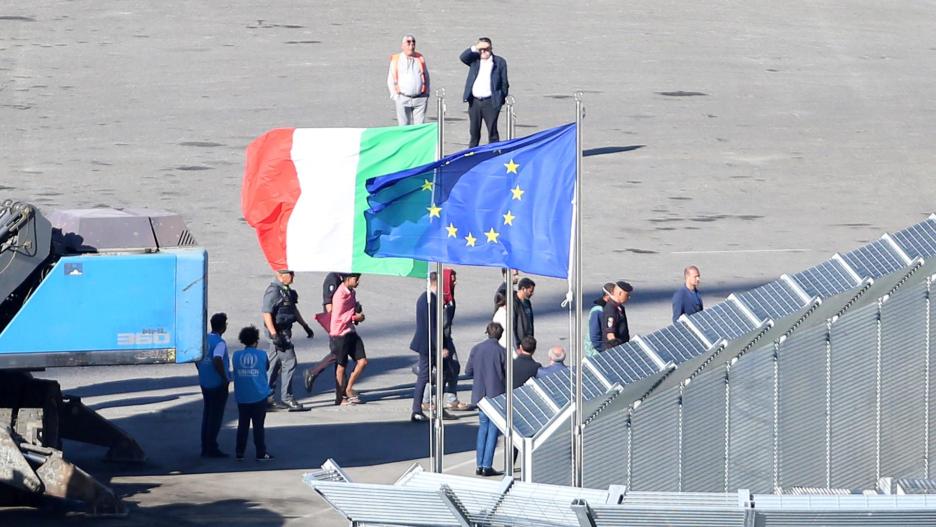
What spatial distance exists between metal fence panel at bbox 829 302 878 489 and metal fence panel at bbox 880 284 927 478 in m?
0.14

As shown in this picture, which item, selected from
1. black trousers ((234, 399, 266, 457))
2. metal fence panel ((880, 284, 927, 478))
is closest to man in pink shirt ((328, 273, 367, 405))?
black trousers ((234, 399, 266, 457))

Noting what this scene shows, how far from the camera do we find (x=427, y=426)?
1734cm

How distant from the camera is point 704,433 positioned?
41.1ft

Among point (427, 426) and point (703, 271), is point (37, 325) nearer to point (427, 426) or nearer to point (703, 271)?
point (427, 426)

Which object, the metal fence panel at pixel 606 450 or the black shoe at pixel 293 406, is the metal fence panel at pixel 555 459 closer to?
the metal fence panel at pixel 606 450

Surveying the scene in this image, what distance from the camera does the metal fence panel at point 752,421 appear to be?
41.9ft

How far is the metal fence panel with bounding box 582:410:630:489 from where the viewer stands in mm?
11539

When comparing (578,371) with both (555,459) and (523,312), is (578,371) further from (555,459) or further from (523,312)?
(523,312)

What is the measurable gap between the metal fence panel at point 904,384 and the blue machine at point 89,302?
19.0ft

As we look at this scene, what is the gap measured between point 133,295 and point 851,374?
19.7 feet

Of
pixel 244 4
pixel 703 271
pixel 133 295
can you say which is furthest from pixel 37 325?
pixel 244 4

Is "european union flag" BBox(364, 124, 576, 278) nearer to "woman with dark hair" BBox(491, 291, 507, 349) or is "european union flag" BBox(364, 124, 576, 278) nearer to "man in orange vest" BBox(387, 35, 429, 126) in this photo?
"woman with dark hair" BBox(491, 291, 507, 349)

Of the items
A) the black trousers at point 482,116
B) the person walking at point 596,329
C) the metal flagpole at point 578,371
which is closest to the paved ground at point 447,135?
the person walking at point 596,329

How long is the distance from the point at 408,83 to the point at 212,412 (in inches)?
453
